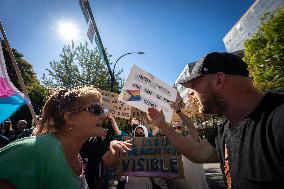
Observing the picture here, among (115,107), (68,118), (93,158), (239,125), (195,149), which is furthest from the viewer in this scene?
(115,107)

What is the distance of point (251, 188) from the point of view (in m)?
1.79

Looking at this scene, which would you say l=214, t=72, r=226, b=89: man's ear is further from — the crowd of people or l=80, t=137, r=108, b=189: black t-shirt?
l=80, t=137, r=108, b=189: black t-shirt

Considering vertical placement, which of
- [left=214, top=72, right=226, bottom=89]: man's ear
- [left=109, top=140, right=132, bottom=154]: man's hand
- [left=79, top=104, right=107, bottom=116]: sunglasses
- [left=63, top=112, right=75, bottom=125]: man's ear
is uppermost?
[left=214, top=72, right=226, bottom=89]: man's ear

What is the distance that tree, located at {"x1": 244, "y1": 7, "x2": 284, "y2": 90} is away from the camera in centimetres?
2908

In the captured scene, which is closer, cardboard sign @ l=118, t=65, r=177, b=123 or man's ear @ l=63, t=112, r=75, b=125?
man's ear @ l=63, t=112, r=75, b=125

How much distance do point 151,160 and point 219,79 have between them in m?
2.62

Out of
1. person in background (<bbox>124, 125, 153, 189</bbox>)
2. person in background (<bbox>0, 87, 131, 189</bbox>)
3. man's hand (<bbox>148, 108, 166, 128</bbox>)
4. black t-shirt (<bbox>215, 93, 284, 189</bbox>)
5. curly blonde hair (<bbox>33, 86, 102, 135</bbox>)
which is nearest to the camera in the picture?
person in background (<bbox>0, 87, 131, 189</bbox>)

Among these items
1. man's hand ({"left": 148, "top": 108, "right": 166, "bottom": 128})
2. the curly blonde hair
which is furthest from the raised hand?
the curly blonde hair

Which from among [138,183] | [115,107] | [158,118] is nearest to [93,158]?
[138,183]

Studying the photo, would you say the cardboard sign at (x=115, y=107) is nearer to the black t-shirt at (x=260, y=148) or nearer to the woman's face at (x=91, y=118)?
the woman's face at (x=91, y=118)

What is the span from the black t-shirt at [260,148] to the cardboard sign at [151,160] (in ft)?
8.20

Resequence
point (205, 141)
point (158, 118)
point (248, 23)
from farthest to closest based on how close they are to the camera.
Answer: point (248, 23) → point (158, 118) → point (205, 141)

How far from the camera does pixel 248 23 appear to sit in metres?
88.2

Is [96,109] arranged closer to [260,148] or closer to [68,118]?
[68,118]
